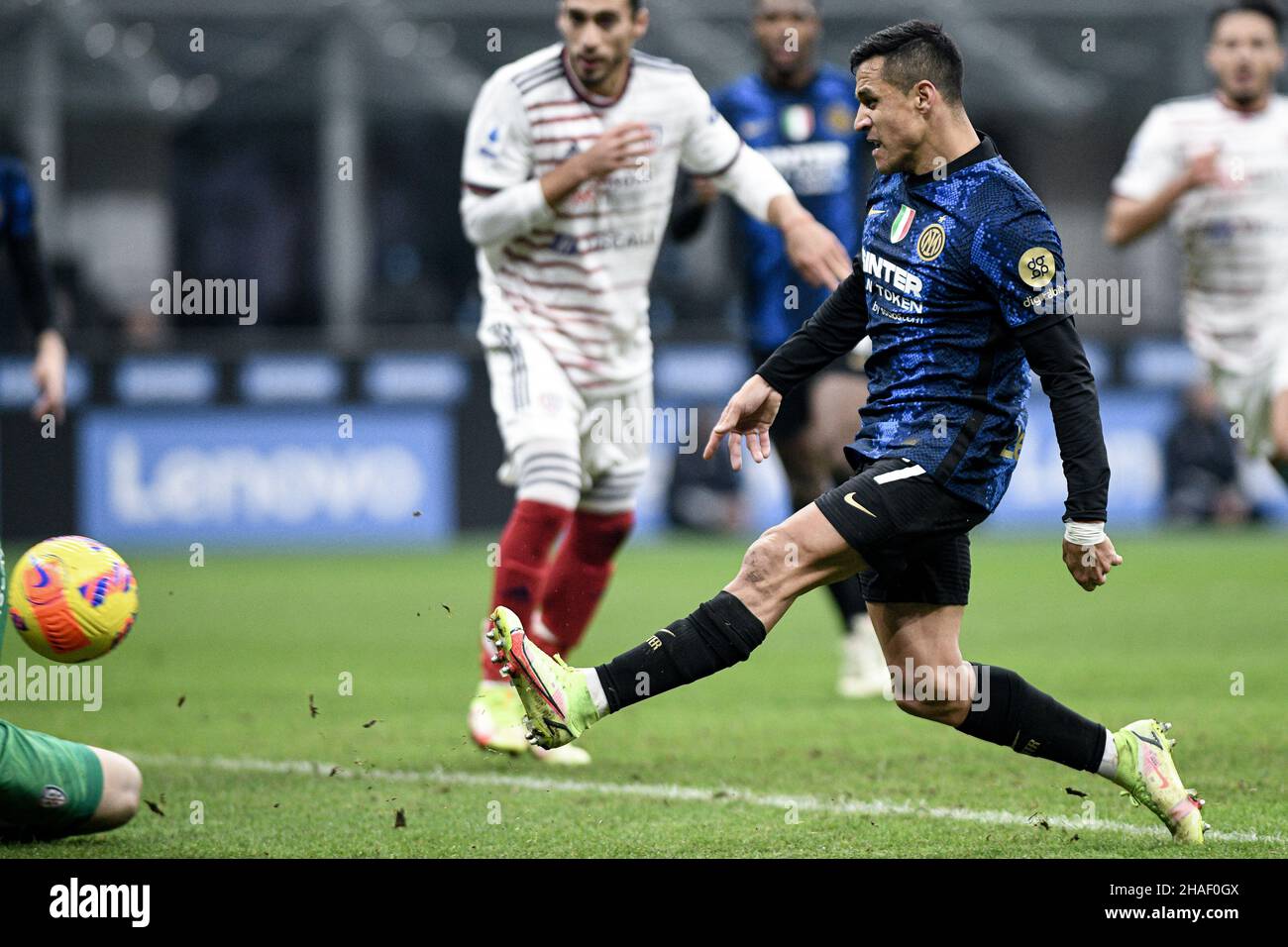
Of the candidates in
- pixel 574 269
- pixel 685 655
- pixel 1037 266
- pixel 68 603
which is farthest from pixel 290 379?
pixel 1037 266

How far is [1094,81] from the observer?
2375 cm

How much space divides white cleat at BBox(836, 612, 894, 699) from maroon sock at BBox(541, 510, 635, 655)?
1.58m

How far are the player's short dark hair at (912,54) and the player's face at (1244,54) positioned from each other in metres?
3.93

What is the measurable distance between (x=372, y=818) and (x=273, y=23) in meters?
17.6

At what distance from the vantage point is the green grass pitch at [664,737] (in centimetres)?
509

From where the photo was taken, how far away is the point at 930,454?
469cm

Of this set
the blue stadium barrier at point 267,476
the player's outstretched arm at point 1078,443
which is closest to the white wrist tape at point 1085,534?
the player's outstretched arm at point 1078,443

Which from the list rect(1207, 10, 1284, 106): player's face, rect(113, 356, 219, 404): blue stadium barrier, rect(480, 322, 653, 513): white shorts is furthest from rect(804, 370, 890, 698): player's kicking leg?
rect(113, 356, 219, 404): blue stadium barrier

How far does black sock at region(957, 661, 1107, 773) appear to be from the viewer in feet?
16.1

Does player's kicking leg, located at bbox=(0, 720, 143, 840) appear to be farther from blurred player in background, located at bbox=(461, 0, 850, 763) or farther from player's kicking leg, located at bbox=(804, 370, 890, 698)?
→ player's kicking leg, located at bbox=(804, 370, 890, 698)

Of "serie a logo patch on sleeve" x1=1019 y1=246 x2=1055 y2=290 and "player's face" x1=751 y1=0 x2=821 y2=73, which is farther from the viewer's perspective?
"player's face" x1=751 y1=0 x2=821 y2=73

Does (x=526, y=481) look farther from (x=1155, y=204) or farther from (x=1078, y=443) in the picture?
(x=1155, y=204)

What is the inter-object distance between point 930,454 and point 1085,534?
435mm

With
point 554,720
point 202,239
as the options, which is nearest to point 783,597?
point 554,720
